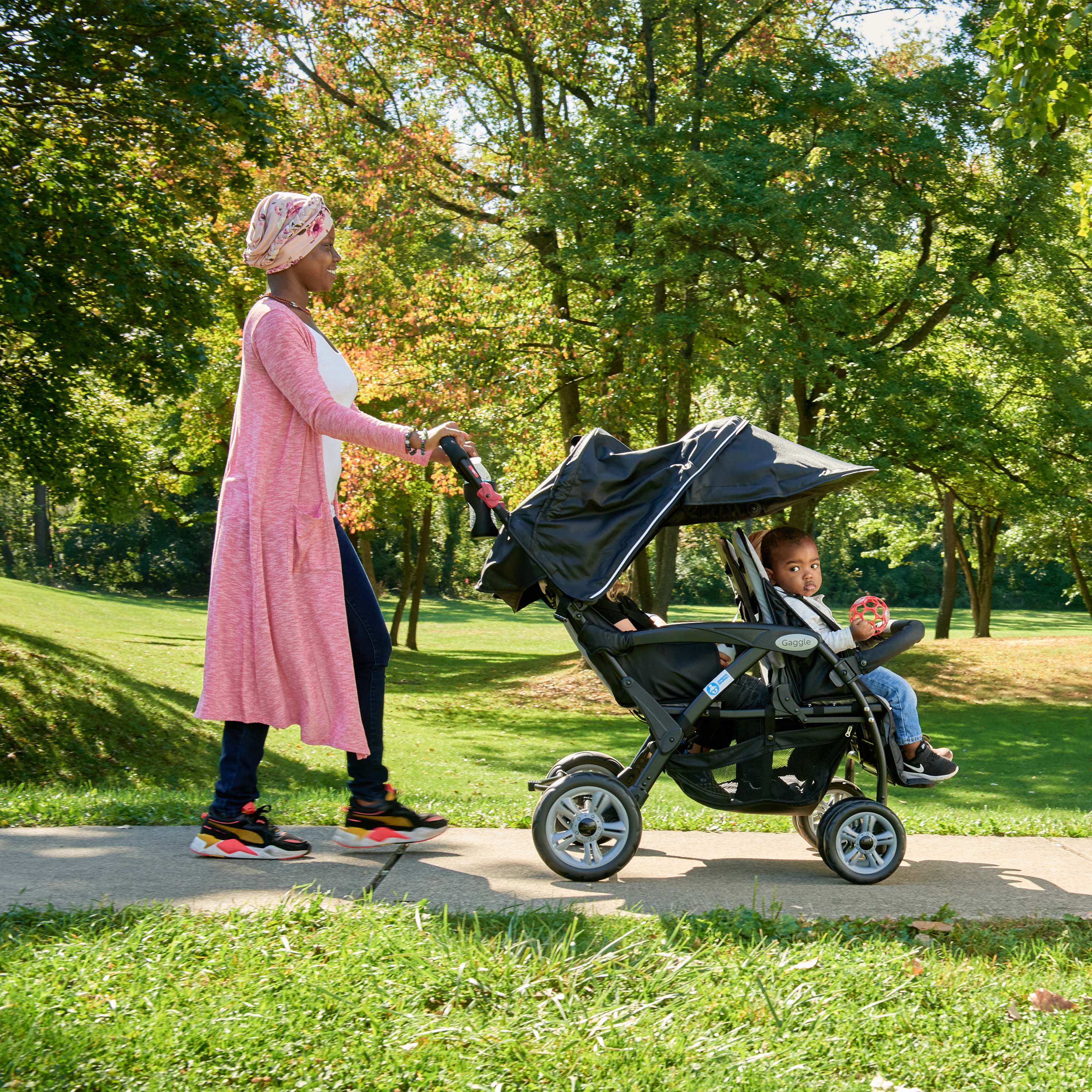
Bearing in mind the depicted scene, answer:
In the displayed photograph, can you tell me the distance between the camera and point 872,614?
165 inches

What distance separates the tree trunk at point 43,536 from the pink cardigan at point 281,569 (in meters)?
45.9

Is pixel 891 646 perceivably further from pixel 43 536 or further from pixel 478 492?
pixel 43 536

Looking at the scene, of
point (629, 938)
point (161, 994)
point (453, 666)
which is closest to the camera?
point (161, 994)

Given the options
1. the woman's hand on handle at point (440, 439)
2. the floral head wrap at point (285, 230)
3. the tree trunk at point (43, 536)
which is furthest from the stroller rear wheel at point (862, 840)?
the tree trunk at point (43, 536)

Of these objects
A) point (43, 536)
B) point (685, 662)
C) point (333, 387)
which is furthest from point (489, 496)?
point (43, 536)

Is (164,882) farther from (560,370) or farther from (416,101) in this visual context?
(416,101)

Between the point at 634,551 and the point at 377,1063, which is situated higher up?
the point at 634,551

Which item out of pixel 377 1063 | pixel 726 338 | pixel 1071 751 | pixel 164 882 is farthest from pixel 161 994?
pixel 726 338

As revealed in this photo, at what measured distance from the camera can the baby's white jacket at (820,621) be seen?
427 cm

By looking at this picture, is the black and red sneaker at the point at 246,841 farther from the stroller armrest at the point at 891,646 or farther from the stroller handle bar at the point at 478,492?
the stroller armrest at the point at 891,646

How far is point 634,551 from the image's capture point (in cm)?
396

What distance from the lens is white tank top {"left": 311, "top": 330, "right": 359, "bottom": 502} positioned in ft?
13.8

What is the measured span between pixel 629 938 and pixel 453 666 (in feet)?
85.7

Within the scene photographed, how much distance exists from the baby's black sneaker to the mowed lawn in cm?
127
